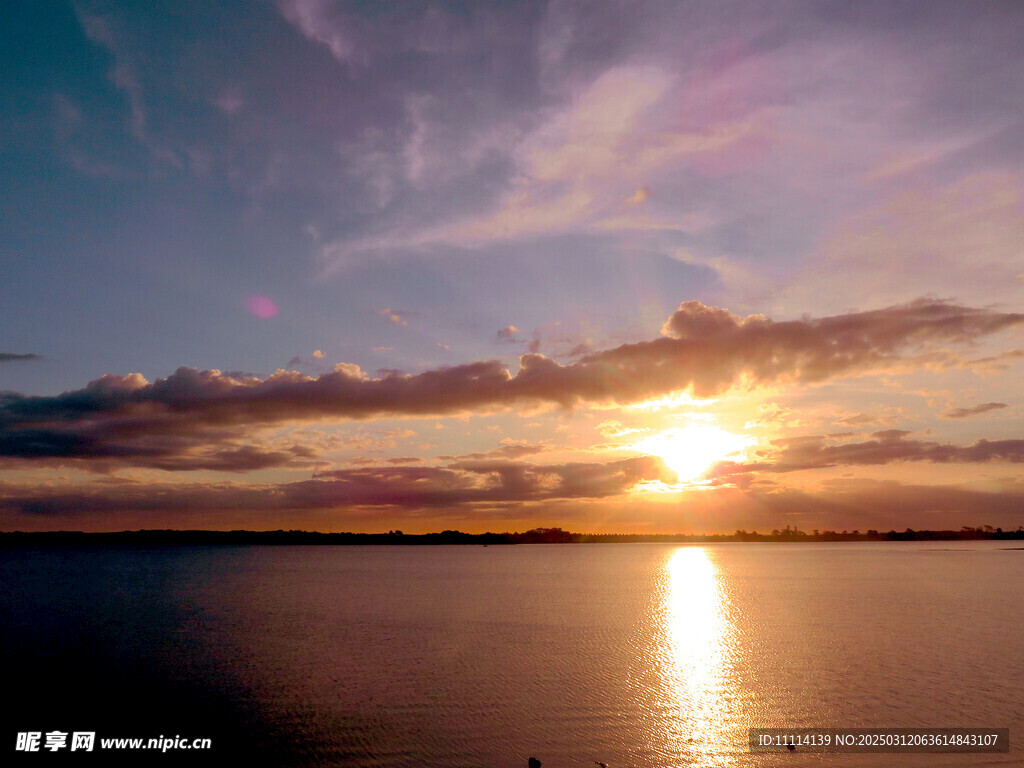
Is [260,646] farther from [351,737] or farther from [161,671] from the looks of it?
[351,737]

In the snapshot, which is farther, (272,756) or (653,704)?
(653,704)

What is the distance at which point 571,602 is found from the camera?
82.4 m

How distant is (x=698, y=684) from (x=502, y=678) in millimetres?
11359

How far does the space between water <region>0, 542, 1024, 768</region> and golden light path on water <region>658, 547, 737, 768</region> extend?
0.59ft

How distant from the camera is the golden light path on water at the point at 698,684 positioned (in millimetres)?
26322

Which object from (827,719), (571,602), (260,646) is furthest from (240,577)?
(827,719)

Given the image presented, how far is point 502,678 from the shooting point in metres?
37.8

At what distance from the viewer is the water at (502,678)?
86.9 ft

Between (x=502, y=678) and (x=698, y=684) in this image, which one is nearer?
(x=698, y=684)

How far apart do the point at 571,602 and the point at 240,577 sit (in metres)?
78.3

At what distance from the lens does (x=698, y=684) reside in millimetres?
36812

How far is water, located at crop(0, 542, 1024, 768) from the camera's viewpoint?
26484mm

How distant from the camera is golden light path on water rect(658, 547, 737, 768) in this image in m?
26.3

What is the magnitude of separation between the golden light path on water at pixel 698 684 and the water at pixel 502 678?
0.59ft
